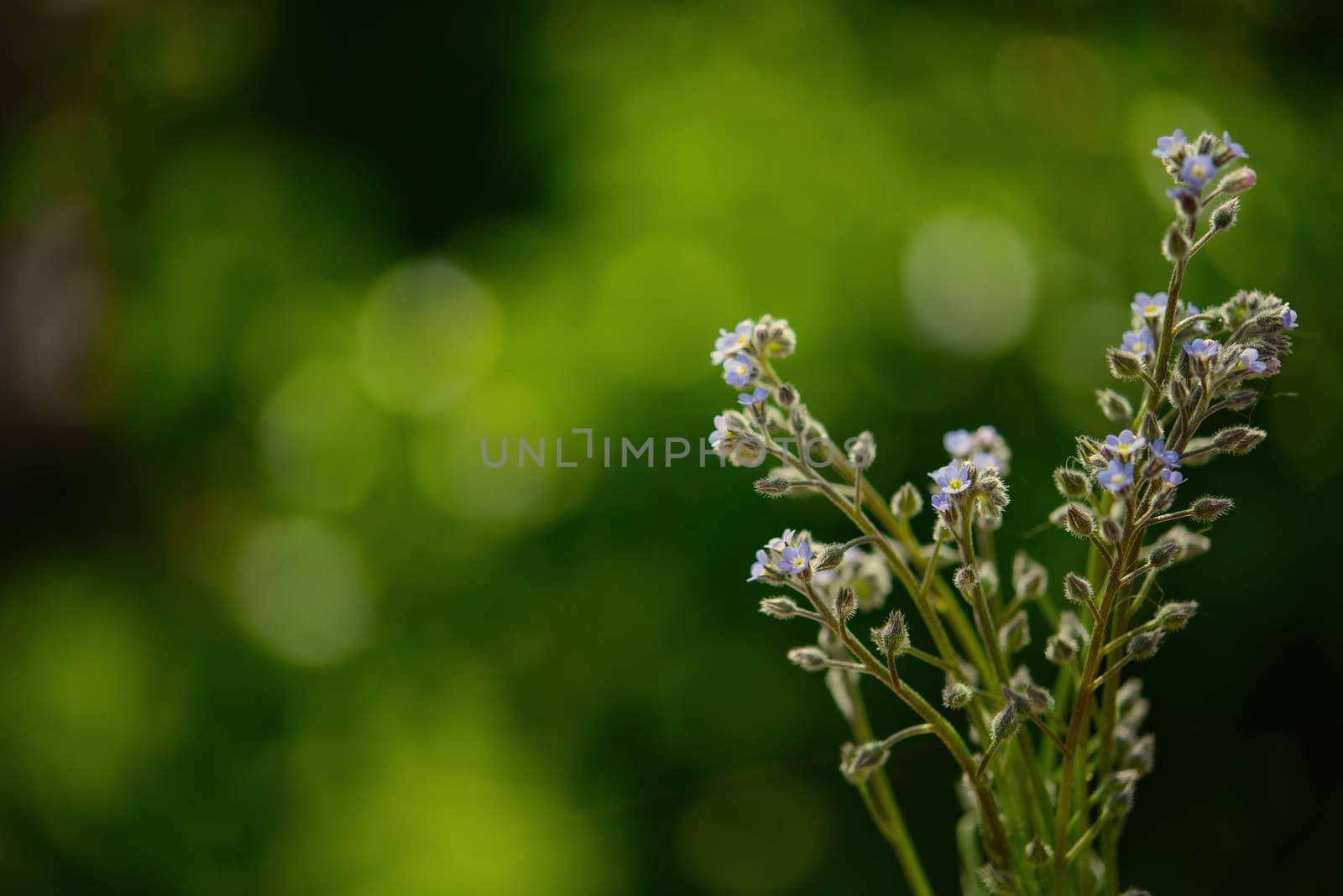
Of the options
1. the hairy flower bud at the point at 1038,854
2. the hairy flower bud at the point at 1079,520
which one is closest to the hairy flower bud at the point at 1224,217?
the hairy flower bud at the point at 1079,520

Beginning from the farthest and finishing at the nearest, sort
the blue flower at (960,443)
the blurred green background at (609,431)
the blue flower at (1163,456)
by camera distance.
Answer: the blurred green background at (609,431)
the blue flower at (960,443)
the blue flower at (1163,456)

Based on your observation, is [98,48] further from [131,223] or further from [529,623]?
[529,623]

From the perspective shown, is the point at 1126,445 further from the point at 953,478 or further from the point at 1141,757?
the point at 1141,757

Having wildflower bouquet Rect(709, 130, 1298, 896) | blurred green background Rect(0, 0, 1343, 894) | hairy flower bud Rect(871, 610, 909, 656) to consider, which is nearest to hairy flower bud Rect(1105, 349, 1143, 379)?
wildflower bouquet Rect(709, 130, 1298, 896)

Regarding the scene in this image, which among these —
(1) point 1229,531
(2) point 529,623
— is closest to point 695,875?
(2) point 529,623

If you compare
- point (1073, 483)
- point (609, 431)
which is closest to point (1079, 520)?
point (1073, 483)

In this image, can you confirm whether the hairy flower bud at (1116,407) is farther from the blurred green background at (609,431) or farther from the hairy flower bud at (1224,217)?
the blurred green background at (609,431)
